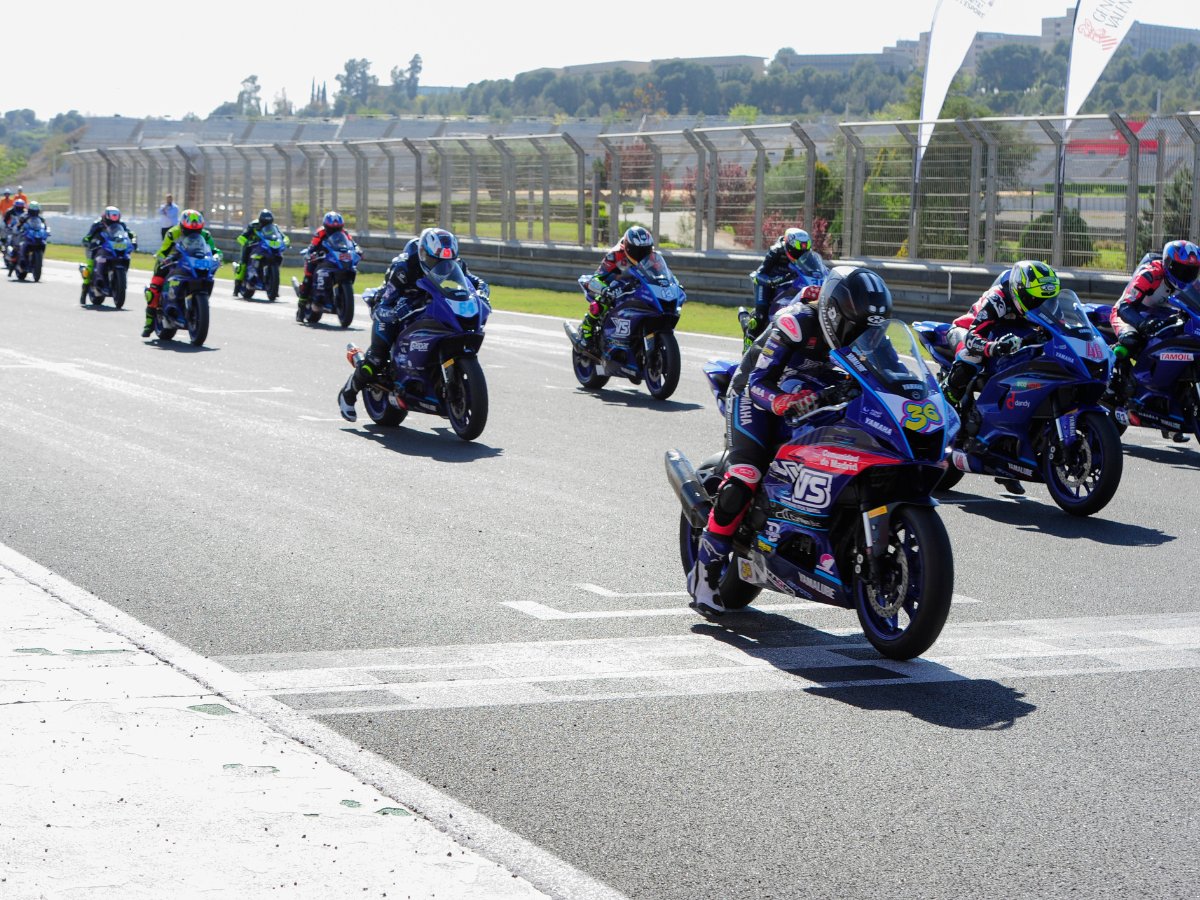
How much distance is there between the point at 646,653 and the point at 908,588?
107 cm

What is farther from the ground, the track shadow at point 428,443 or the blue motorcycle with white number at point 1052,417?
the blue motorcycle with white number at point 1052,417

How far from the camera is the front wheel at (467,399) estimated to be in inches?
547

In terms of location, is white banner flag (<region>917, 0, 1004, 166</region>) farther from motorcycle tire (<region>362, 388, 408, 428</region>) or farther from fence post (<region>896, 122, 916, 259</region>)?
motorcycle tire (<region>362, 388, 408, 428</region>)

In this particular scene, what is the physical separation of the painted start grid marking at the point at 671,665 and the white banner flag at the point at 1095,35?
83.3 ft

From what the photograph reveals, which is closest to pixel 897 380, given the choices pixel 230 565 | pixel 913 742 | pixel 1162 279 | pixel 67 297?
pixel 913 742

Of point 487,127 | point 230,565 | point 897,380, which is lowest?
point 230,565

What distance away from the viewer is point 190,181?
2055 inches

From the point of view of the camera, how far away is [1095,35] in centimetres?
3162

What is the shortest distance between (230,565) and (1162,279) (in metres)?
8.36

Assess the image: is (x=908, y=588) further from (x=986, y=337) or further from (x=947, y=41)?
Answer: (x=947, y=41)

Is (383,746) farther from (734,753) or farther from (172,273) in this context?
(172,273)

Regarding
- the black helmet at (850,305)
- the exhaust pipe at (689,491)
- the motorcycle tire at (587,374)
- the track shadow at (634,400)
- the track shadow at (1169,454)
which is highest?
the black helmet at (850,305)

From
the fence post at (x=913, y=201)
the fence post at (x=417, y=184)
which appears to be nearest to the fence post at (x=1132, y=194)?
the fence post at (x=913, y=201)

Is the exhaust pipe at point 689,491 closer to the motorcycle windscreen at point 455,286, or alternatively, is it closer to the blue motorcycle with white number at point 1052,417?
the blue motorcycle with white number at point 1052,417
